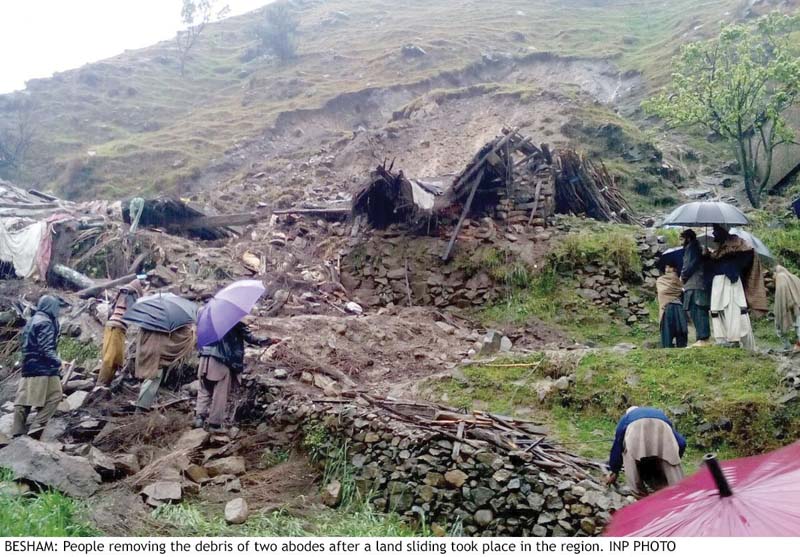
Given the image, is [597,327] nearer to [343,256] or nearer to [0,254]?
[343,256]

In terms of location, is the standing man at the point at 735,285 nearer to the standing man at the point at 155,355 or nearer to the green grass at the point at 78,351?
the standing man at the point at 155,355

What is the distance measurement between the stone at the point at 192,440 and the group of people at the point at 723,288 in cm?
562

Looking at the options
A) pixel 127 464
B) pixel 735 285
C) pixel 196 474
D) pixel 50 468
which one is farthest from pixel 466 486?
pixel 735 285

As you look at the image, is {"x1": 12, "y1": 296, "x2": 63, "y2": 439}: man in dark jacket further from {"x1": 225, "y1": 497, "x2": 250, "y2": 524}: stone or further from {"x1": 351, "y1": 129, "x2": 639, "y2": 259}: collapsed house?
{"x1": 351, "y1": 129, "x2": 639, "y2": 259}: collapsed house

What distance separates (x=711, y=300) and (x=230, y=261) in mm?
9015

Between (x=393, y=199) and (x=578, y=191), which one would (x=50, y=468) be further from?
(x=578, y=191)

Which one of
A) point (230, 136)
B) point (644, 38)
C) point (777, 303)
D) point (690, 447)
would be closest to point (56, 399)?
point (690, 447)

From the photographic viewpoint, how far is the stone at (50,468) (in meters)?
4.79

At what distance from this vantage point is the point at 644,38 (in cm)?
4138

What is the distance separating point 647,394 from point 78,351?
8.11 m

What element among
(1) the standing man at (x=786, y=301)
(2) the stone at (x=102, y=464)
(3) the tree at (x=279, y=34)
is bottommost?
(2) the stone at (x=102, y=464)

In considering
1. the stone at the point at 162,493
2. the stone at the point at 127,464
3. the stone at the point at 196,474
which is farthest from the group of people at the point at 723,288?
the stone at the point at 127,464

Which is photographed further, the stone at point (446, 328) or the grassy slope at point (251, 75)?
the grassy slope at point (251, 75)

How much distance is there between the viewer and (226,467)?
18.9ft
